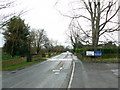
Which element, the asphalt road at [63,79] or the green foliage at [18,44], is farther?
the green foliage at [18,44]

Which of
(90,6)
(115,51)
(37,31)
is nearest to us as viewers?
(90,6)

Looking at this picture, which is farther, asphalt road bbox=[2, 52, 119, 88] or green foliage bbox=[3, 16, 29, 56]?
green foliage bbox=[3, 16, 29, 56]

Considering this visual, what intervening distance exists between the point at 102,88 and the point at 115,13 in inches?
930

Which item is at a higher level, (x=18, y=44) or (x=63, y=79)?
(x=18, y=44)

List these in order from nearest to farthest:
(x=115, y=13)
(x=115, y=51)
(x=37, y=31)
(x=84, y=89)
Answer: (x=84, y=89), (x=115, y=13), (x=115, y=51), (x=37, y=31)

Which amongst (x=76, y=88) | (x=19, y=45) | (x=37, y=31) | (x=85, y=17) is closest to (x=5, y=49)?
(x=19, y=45)

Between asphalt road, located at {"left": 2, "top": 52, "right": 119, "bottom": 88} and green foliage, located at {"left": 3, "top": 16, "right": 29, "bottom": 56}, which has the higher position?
green foliage, located at {"left": 3, "top": 16, "right": 29, "bottom": 56}

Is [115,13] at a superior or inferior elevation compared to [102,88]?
superior

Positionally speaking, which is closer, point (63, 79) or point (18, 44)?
point (63, 79)

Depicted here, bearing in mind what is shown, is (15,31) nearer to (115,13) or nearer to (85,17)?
(85,17)

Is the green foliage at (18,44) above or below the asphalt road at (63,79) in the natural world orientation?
above

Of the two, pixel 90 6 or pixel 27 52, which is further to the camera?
pixel 27 52

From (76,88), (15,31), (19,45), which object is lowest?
(76,88)

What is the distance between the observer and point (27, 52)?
133ft
